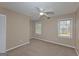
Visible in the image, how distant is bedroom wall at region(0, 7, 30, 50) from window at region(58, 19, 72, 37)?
714mm

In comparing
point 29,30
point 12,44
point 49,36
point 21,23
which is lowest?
point 12,44

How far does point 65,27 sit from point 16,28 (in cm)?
106

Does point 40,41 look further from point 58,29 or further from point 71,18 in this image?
point 71,18

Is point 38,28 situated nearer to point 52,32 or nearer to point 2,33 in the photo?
point 52,32

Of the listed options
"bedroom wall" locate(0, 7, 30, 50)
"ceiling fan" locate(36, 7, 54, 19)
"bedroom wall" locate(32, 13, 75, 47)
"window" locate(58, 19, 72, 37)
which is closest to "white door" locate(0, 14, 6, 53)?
"bedroom wall" locate(0, 7, 30, 50)

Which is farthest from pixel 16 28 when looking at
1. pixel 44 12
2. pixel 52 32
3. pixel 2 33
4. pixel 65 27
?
pixel 65 27

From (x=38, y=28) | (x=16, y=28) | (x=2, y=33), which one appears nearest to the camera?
(x=2, y=33)

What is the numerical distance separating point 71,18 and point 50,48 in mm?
798

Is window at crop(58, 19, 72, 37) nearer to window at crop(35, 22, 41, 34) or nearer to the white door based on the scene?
window at crop(35, 22, 41, 34)

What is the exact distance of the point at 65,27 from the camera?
1.92m

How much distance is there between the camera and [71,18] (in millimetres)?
1824

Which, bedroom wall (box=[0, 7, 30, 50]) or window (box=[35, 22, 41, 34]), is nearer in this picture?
bedroom wall (box=[0, 7, 30, 50])

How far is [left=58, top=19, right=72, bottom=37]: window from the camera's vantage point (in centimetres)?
187

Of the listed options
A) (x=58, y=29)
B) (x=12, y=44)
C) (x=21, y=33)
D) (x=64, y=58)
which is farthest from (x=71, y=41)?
(x=12, y=44)
